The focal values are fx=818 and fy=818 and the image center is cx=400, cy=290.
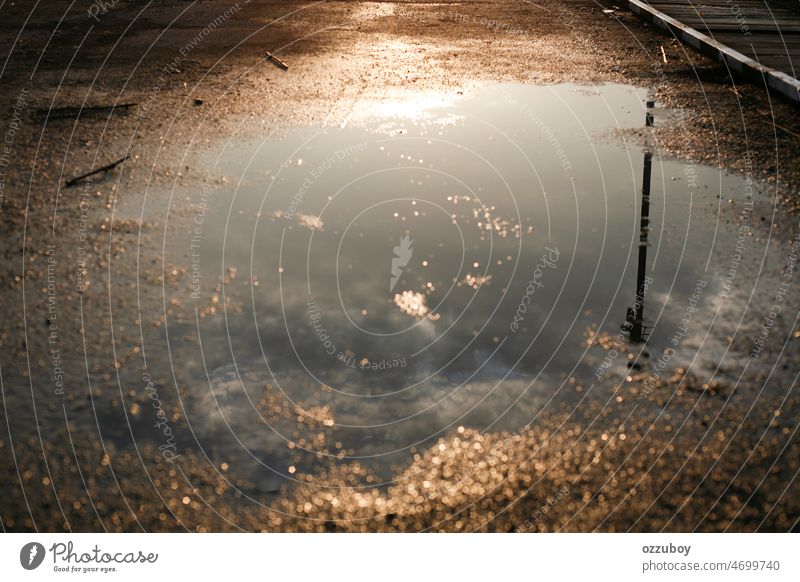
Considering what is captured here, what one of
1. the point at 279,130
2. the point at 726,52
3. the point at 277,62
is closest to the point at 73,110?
the point at 279,130

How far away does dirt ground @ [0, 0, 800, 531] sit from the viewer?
11.2 feet

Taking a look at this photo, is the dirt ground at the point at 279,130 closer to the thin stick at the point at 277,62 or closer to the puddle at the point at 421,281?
the thin stick at the point at 277,62

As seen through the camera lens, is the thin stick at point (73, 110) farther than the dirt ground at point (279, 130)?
Yes

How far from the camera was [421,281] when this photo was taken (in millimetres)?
5332

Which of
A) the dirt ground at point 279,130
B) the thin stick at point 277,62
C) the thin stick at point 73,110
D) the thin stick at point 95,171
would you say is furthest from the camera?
the thin stick at point 277,62

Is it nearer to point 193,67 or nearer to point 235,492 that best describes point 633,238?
point 235,492

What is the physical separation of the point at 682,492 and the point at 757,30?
11.9 m

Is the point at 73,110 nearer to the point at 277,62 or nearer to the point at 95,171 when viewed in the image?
the point at 95,171

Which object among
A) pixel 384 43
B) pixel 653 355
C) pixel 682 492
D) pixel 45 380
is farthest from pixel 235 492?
pixel 384 43

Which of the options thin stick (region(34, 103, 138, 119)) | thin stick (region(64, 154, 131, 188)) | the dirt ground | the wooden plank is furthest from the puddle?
the wooden plank

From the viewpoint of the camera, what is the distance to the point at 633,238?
5.89m

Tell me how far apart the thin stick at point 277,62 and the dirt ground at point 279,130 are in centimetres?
8

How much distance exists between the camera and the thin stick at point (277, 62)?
10.6 m

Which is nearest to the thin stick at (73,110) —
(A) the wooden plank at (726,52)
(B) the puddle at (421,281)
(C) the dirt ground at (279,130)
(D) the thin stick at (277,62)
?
(C) the dirt ground at (279,130)
